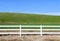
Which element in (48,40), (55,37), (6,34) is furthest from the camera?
(6,34)

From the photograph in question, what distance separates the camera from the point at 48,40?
548 inches

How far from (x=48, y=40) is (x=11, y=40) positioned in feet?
9.46

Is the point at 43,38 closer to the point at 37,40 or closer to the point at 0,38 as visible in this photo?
the point at 37,40

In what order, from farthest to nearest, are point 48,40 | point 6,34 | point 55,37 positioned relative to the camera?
1. point 6,34
2. point 55,37
3. point 48,40

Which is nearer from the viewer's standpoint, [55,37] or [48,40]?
[48,40]

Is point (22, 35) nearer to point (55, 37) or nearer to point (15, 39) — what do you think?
point (15, 39)

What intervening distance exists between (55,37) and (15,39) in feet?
10.9

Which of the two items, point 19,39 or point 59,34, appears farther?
point 59,34

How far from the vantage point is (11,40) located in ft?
46.1

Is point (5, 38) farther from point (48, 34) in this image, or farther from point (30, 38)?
point (48, 34)

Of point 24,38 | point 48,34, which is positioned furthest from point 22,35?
point 48,34

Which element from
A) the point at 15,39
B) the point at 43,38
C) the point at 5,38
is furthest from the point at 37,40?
the point at 5,38

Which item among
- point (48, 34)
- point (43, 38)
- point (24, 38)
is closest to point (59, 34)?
point (48, 34)

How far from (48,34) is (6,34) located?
3.84 m
